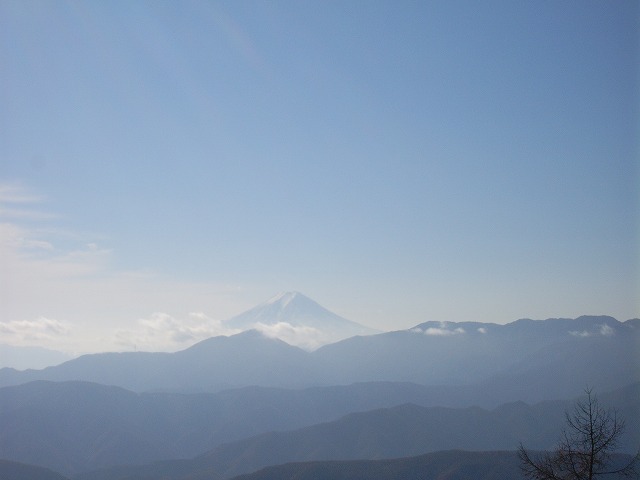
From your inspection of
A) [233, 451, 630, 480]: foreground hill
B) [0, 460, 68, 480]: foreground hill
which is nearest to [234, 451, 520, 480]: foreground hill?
[233, 451, 630, 480]: foreground hill

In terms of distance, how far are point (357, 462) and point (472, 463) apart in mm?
30726

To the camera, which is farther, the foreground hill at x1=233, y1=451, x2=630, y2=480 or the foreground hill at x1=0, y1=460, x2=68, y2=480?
the foreground hill at x1=0, y1=460, x2=68, y2=480

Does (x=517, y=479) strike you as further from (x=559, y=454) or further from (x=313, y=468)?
(x=559, y=454)

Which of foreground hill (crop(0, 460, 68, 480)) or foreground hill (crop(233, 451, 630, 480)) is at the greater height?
foreground hill (crop(233, 451, 630, 480))

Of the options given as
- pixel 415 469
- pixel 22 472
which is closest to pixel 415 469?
pixel 415 469

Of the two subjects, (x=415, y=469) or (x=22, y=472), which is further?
(x=22, y=472)

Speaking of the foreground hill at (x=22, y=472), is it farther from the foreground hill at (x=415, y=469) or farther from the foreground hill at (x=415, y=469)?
the foreground hill at (x=415, y=469)

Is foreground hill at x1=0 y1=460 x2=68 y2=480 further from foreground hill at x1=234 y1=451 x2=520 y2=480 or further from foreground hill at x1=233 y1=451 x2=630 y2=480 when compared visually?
foreground hill at x1=233 y1=451 x2=630 y2=480

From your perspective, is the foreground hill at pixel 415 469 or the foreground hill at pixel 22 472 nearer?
the foreground hill at pixel 415 469

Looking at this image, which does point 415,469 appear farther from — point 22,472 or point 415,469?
point 22,472

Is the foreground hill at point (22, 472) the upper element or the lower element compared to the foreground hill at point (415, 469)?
lower

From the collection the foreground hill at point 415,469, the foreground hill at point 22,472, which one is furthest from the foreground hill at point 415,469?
the foreground hill at point 22,472

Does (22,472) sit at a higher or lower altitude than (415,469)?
lower

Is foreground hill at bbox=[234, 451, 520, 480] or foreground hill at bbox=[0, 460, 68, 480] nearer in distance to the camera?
foreground hill at bbox=[234, 451, 520, 480]
